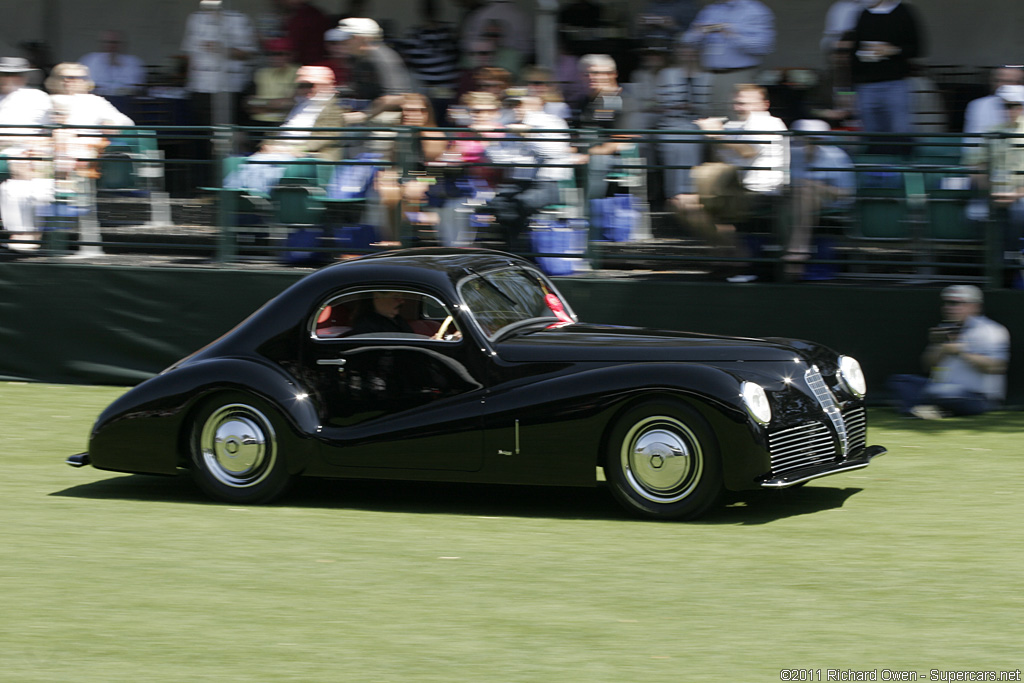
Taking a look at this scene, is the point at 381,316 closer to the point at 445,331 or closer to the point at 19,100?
the point at 445,331

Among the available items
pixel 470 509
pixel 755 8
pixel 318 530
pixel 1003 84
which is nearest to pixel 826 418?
pixel 470 509

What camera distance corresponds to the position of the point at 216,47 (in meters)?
13.9

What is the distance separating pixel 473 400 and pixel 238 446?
4.66ft

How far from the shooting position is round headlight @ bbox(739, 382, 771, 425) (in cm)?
668

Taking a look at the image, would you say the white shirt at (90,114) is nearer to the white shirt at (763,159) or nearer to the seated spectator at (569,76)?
the seated spectator at (569,76)

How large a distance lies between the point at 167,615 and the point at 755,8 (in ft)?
28.8

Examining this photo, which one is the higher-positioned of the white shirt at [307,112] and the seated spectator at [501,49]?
the seated spectator at [501,49]

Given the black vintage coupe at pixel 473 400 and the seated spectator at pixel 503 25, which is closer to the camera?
the black vintage coupe at pixel 473 400

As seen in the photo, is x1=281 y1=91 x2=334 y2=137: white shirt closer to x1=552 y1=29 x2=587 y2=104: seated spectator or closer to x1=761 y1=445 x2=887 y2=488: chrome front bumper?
x1=552 y1=29 x2=587 y2=104: seated spectator

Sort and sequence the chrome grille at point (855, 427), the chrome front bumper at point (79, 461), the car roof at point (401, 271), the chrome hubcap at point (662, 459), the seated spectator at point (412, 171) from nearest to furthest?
the chrome hubcap at point (662, 459), the chrome grille at point (855, 427), the car roof at point (401, 271), the chrome front bumper at point (79, 461), the seated spectator at point (412, 171)

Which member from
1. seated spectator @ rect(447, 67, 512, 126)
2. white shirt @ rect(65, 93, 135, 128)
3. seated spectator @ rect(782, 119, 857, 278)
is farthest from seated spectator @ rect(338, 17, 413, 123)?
seated spectator @ rect(782, 119, 857, 278)

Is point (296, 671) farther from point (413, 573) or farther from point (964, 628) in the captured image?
point (964, 628)

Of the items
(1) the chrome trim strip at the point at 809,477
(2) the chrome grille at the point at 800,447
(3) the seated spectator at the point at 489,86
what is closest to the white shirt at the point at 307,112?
(3) the seated spectator at the point at 489,86

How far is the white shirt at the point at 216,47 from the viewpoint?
13945mm
